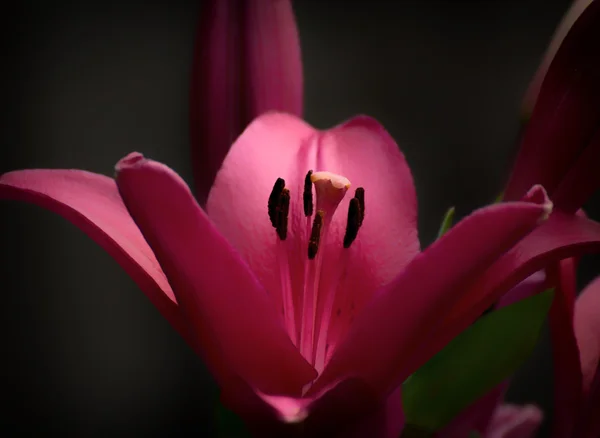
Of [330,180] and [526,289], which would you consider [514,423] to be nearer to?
[526,289]

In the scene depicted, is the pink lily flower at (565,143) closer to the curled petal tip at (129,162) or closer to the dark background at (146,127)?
the curled petal tip at (129,162)

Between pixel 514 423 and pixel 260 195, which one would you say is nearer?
pixel 260 195

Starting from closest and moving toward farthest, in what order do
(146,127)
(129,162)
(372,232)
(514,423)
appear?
(129,162) → (372,232) → (514,423) → (146,127)

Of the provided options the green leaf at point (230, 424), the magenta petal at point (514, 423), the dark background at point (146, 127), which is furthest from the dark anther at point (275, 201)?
the dark background at point (146, 127)

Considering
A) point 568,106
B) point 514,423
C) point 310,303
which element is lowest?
point 514,423

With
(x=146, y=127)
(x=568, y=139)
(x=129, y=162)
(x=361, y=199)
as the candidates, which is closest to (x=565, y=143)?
(x=568, y=139)

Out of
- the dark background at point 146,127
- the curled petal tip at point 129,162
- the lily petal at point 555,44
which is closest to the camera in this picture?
the curled petal tip at point 129,162

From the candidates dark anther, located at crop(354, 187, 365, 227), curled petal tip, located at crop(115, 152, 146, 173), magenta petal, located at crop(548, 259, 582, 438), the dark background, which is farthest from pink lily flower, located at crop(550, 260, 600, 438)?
the dark background
